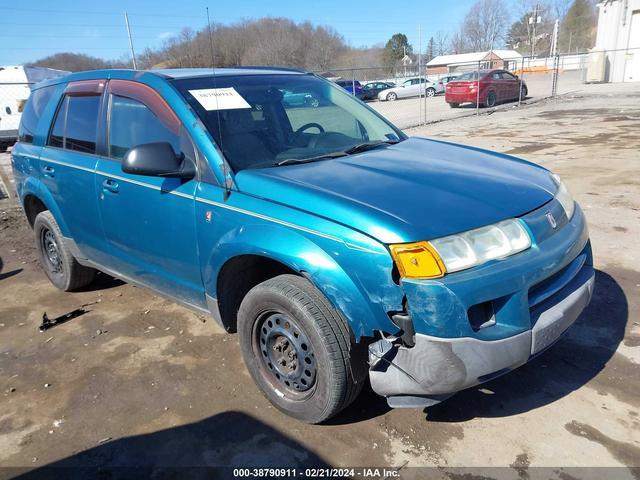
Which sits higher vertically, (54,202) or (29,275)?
(54,202)

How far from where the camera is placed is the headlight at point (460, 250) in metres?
2.16

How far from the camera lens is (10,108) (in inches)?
648

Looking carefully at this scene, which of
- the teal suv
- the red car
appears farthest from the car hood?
the red car

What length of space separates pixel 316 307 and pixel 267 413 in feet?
2.83

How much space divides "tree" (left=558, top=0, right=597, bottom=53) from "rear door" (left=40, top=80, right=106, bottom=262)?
88962 millimetres

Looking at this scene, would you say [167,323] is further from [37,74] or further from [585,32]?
[585,32]

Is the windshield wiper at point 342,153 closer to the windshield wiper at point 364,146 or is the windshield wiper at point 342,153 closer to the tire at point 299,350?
the windshield wiper at point 364,146

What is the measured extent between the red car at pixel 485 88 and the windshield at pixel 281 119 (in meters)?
18.3

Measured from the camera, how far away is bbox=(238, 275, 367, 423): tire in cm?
242

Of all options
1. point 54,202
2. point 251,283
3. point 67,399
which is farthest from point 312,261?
point 54,202

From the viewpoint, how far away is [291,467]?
248 centimetres

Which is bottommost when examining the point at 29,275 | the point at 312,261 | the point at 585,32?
the point at 29,275

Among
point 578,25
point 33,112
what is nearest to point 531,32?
point 578,25

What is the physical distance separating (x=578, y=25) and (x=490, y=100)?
3122 inches
